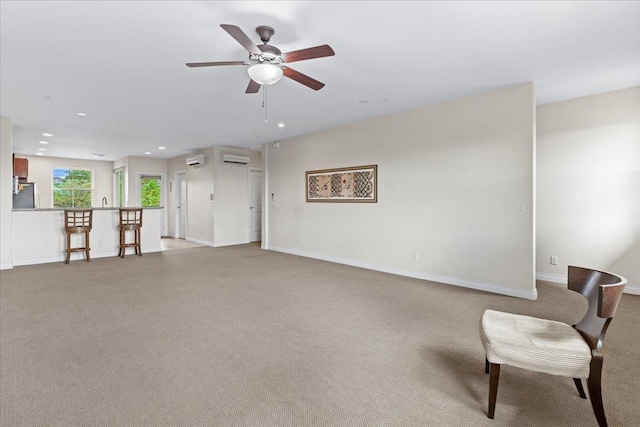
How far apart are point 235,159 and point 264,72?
577 cm

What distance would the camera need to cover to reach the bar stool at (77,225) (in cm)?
604

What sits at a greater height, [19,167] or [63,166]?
[63,166]

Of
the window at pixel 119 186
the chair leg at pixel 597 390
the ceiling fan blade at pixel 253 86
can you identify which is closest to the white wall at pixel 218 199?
the window at pixel 119 186

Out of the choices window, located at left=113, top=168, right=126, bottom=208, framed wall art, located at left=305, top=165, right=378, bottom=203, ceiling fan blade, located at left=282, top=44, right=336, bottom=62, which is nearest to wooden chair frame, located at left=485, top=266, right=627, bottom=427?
ceiling fan blade, located at left=282, top=44, right=336, bottom=62

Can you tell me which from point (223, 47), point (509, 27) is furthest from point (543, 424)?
point (223, 47)

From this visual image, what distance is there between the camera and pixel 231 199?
329 inches

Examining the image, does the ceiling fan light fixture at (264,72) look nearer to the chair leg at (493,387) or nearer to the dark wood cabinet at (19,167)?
the chair leg at (493,387)

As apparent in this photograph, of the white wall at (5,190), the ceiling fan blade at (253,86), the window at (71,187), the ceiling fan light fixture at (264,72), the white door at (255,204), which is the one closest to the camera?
the ceiling fan light fixture at (264,72)

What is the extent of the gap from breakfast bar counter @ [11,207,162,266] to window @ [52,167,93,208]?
460 cm

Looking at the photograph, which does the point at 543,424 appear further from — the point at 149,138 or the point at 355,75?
the point at 149,138

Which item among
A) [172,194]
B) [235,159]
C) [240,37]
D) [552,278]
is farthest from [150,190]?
[552,278]

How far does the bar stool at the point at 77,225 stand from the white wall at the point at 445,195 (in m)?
4.51

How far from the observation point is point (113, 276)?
16.3 ft

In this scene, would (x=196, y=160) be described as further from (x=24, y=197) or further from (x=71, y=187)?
(x=71, y=187)
